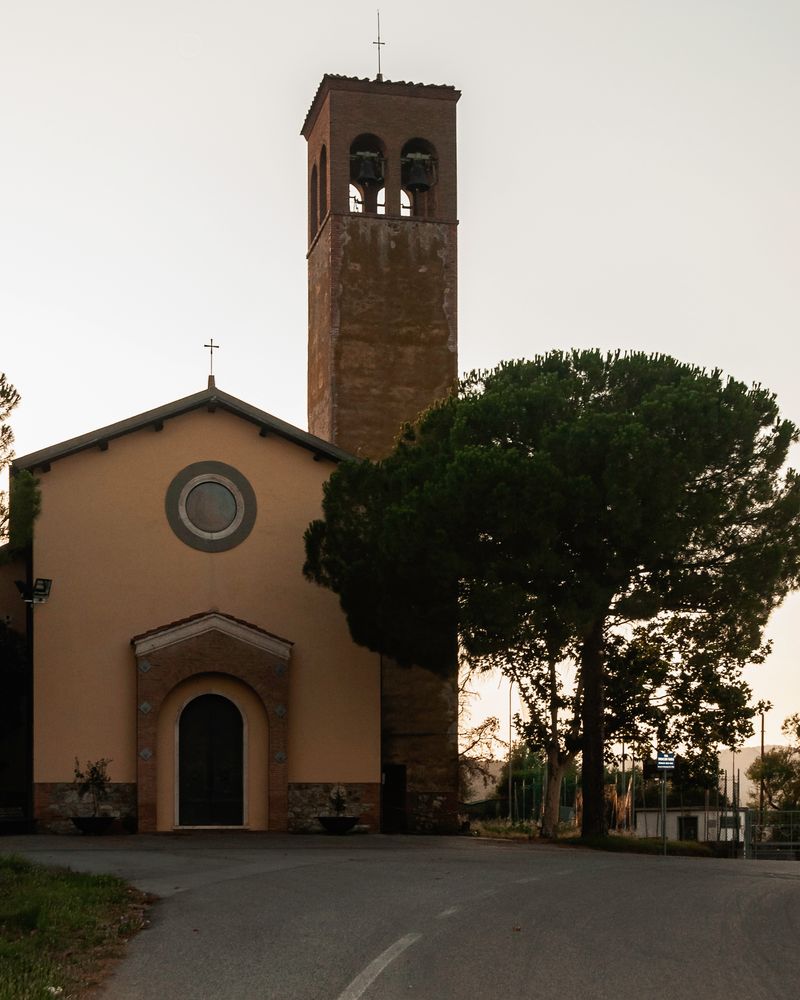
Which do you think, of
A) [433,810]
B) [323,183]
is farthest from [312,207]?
[433,810]

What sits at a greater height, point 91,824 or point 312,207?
point 312,207

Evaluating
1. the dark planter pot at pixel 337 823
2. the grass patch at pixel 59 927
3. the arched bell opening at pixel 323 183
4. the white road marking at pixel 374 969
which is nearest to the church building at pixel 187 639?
the dark planter pot at pixel 337 823

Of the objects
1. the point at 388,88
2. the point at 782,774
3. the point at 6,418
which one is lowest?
the point at 782,774

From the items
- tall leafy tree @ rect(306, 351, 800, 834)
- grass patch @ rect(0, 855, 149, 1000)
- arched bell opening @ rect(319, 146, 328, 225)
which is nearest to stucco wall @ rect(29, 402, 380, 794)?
tall leafy tree @ rect(306, 351, 800, 834)

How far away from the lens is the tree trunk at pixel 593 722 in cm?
2697

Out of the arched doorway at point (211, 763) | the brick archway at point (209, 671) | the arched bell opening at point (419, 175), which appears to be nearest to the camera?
the brick archway at point (209, 671)

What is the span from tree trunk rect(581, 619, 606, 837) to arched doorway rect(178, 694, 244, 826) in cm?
709

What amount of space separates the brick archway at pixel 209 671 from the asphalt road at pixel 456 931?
8.94m

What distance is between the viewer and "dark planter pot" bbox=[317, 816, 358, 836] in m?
28.9

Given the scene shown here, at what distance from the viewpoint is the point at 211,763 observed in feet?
96.0

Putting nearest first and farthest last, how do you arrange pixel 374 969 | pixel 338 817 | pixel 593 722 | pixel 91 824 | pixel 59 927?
pixel 374 969 → pixel 59 927 → pixel 593 722 → pixel 91 824 → pixel 338 817

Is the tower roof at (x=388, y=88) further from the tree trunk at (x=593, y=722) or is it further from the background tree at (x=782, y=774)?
the background tree at (x=782, y=774)

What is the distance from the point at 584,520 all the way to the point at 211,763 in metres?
9.65

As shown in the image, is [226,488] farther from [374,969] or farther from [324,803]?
[374,969]
